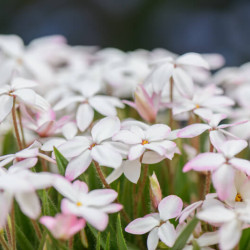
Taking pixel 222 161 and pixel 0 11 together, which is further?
pixel 0 11

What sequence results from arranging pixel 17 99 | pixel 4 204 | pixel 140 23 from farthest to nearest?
pixel 140 23
pixel 17 99
pixel 4 204

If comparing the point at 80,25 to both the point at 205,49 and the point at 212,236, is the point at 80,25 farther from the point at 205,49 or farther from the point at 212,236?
the point at 212,236

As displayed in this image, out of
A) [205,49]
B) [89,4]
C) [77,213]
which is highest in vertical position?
[77,213]

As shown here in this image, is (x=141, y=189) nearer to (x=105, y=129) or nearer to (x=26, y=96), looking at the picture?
(x=105, y=129)

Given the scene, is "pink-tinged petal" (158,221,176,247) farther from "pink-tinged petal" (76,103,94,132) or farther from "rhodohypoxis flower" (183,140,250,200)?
"pink-tinged petal" (76,103,94,132)

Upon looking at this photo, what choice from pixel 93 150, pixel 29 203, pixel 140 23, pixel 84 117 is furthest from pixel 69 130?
pixel 140 23

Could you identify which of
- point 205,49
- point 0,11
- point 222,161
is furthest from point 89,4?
point 222,161
